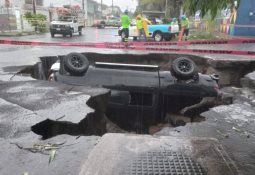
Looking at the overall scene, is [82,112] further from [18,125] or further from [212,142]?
[212,142]

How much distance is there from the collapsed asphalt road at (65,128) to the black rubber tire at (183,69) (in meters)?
1.08

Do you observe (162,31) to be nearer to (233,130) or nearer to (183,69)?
(183,69)

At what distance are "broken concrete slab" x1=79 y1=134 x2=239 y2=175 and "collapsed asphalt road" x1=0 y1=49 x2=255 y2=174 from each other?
0.06 metres

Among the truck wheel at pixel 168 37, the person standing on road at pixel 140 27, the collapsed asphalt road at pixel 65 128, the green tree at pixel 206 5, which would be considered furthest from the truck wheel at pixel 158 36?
the green tree at pixel 206 5

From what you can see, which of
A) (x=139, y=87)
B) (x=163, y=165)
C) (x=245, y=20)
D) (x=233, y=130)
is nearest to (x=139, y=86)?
(x=139, y=87)

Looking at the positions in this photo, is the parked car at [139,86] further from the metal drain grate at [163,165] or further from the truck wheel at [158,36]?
the truck wheel at [158,36]

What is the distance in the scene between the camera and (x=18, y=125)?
13.5 ft

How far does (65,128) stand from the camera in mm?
4207

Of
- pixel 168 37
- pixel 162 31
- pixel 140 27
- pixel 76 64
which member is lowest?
pixel 168 37

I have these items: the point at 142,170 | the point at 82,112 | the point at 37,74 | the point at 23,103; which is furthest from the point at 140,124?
the point at 37,74

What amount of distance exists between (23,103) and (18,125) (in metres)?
0.95

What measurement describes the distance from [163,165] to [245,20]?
21.8 metres

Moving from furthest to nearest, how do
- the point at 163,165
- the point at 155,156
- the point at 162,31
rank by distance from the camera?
the point at 162,31
the point at 155,156
the point at 163,165

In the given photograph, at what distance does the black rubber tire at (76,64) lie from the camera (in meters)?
6.37
